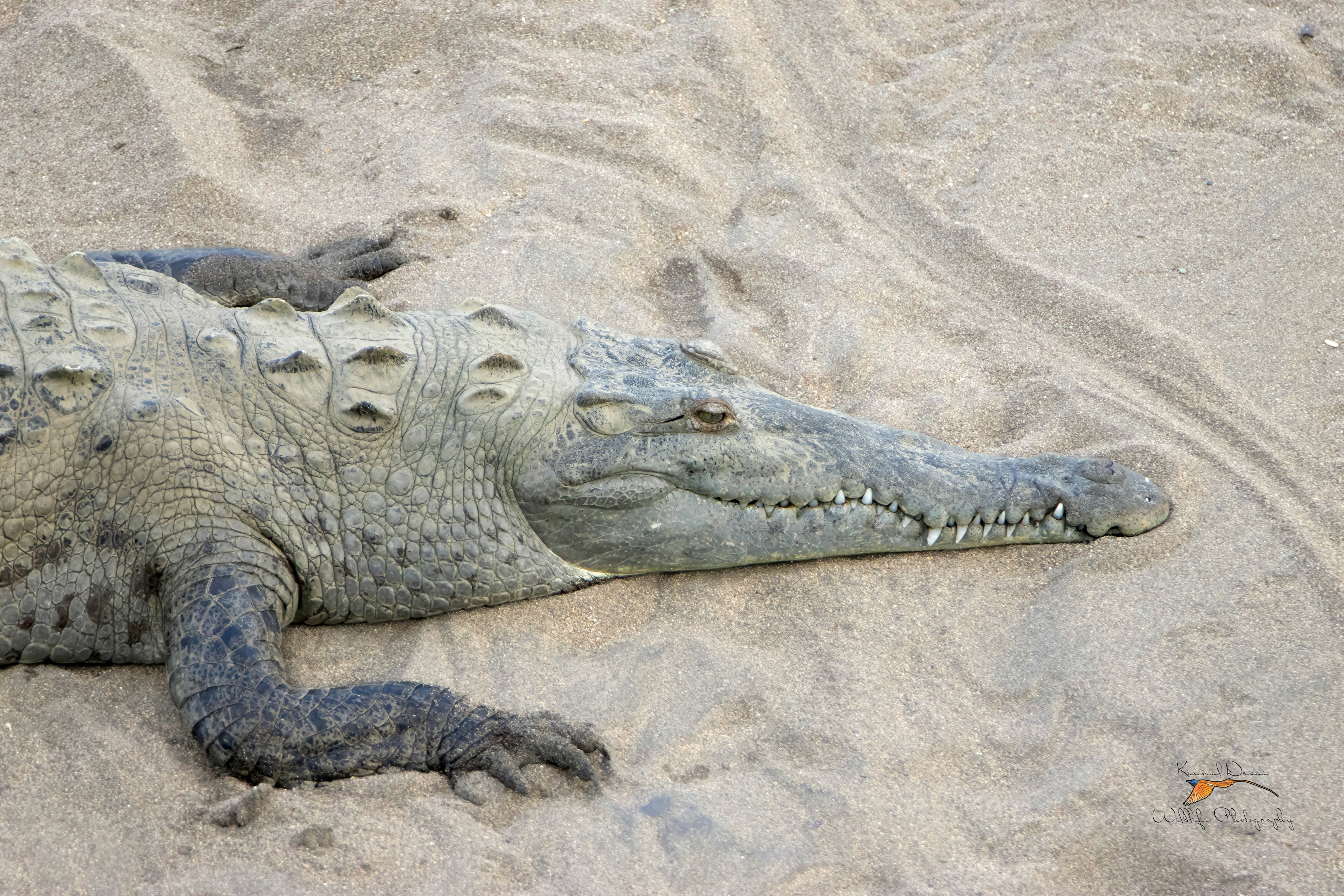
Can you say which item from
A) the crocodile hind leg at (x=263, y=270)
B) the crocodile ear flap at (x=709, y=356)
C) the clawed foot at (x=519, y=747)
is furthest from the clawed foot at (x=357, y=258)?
the clawed foot at (x=519, y=747)

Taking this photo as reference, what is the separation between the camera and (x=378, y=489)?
3.30 meters

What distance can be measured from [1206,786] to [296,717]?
7.88 ft

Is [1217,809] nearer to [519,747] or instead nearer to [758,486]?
[758,486]

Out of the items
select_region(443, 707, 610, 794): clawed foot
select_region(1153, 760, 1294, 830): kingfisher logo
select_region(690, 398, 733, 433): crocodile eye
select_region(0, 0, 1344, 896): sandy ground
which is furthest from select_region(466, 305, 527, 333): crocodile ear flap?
select_region(1153, 760, 1294, 830): kingfisher logo

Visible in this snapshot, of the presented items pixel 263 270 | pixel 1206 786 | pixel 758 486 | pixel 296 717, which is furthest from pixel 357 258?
pixel 1206 786

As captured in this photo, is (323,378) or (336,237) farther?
(336,237)

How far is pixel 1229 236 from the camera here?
482 centimetres

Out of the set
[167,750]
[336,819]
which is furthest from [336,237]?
[336,819]

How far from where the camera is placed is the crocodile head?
342 cm

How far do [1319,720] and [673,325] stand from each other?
2776mm

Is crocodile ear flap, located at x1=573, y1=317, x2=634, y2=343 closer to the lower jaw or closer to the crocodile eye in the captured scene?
the crocodile eye

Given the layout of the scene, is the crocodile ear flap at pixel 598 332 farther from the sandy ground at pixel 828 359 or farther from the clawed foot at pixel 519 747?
the clawed foot at pixel 519 747

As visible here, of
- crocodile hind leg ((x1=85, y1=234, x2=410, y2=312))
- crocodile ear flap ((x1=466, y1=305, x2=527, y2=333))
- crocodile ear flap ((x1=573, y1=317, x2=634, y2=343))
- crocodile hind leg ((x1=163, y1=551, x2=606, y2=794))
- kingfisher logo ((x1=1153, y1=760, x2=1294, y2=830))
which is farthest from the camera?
crocodile hind leg ((x1=85, y1=234, x2=410, y2=312))

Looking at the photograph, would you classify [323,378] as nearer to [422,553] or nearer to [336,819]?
[422,553]
